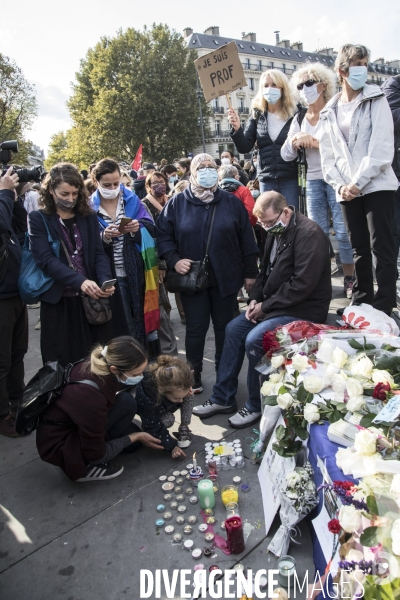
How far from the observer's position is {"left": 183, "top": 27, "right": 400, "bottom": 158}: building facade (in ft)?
190

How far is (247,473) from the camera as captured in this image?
275 centimetres

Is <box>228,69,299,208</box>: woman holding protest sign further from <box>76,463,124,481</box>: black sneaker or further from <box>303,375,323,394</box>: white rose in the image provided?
<box>76,463,124,481</box>: black sneaker

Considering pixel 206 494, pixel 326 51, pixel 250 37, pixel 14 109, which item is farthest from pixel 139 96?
pixel 326 51

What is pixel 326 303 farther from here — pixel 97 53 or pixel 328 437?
pixel 97 53

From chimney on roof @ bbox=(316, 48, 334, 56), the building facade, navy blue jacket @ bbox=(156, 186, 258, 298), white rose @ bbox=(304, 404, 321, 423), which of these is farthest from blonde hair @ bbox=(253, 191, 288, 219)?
chimney on roof @ bbox=(316, 48, 334, 56)

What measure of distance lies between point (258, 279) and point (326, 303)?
0.58 meters

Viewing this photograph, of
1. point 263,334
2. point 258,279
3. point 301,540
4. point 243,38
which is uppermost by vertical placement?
point 243,38

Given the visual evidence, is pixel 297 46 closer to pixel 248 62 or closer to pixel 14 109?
pixel 248 62

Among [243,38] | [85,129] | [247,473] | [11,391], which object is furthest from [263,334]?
[243,38]

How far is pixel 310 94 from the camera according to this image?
13.8 feet

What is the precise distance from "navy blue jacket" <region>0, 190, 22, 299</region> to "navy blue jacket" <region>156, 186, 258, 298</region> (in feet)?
3.59

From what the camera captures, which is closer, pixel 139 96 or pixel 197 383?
pixel 197 383

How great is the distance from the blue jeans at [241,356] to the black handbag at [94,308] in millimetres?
932

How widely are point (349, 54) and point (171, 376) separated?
2715 mm
